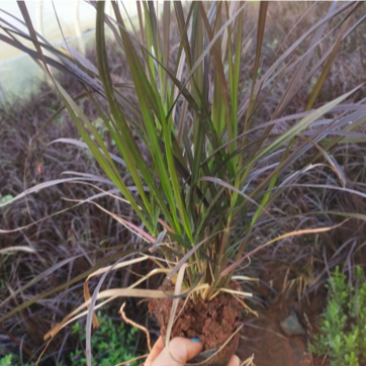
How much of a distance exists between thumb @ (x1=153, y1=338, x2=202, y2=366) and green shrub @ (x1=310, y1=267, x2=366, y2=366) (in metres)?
0.55

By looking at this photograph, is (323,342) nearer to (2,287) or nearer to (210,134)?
(210,134)

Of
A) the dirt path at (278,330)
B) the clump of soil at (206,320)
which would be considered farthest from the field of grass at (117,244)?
the clump of soil at (206,320)

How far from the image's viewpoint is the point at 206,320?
2.08 feet

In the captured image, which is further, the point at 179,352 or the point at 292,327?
the point at 292,327

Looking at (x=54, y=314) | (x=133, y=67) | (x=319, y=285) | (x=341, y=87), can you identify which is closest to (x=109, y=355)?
(x=54, y=314)

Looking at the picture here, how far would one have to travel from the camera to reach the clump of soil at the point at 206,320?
0.63 m

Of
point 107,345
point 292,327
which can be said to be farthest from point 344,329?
point 107,345

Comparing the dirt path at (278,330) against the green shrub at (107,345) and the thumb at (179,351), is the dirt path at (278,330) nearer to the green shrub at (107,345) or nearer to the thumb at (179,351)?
the green shrub at (107,345)

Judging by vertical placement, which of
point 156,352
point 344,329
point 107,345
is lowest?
point 344,329

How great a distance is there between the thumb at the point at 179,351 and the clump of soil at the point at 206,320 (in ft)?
0.04

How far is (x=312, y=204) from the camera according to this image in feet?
4.58

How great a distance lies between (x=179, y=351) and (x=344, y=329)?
33.3 inches

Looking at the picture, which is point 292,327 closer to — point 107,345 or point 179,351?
point 107,345

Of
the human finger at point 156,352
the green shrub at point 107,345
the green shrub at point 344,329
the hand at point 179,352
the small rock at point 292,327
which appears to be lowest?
the small rock at point 292,327
